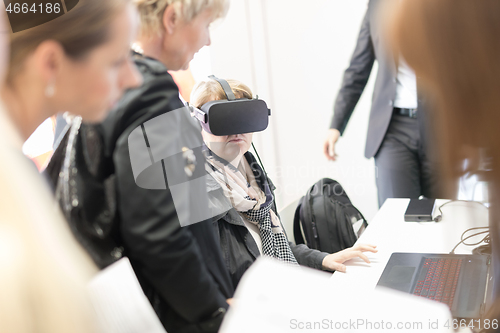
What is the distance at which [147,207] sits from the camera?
1.77 ft

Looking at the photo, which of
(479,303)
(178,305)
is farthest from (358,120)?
(178,305)

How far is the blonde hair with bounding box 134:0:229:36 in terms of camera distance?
0.52 metres

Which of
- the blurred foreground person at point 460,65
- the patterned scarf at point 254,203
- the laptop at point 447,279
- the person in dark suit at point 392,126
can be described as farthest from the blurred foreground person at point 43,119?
the person in dark suit at point 392,126

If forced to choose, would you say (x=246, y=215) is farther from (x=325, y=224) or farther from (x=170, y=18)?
(x=170, y=18)

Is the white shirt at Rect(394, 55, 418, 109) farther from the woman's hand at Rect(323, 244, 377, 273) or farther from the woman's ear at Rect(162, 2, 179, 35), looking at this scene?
the woman's ear at Rect(162, 2, 179, 35)

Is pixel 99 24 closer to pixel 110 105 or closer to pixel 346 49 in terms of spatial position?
pixel 110 105

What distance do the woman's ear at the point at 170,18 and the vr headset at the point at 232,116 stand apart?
0.16m

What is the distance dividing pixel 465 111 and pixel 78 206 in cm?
46

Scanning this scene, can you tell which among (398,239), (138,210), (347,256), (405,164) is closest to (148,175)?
(138,210)

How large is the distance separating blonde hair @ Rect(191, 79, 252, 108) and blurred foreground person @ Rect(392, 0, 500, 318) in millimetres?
381

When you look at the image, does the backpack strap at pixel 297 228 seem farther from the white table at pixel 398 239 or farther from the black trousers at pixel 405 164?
the black trousers at pixel 405 164

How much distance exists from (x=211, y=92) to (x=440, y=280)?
582 mm

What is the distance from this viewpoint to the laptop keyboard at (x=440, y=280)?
31.2 inches

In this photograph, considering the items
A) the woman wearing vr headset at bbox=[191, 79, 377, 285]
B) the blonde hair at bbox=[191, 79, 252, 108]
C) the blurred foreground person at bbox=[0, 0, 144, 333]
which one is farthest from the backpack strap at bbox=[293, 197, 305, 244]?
the blurred foreground person at bbox=[0, 0, 144, 333]
